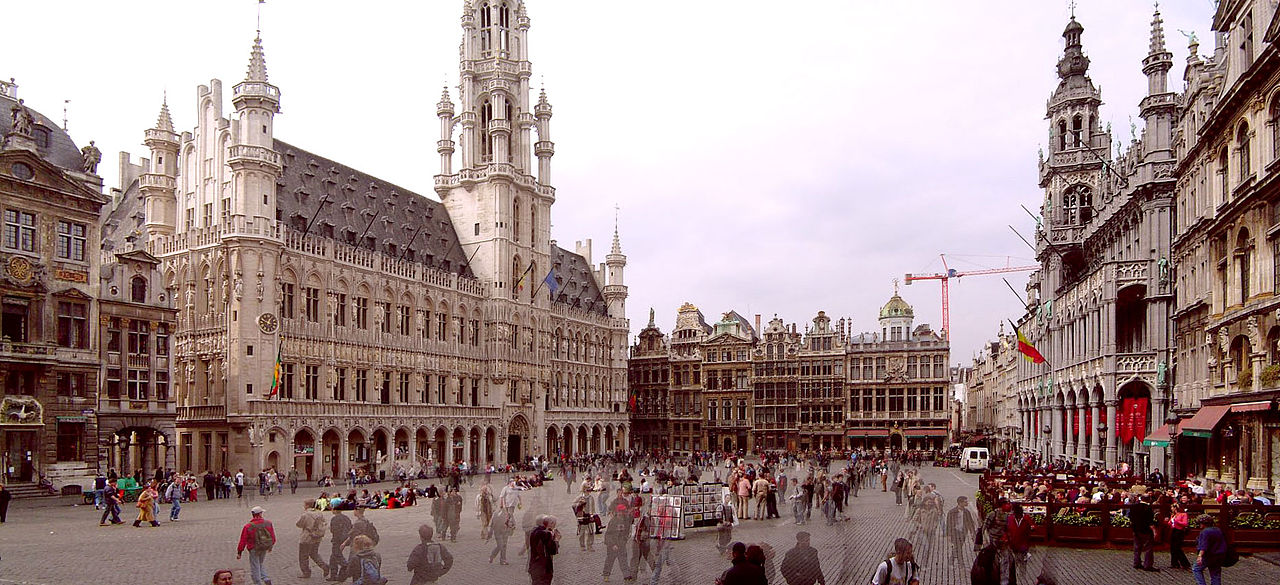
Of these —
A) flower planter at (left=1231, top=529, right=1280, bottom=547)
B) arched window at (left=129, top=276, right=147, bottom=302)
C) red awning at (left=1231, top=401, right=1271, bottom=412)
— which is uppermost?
arched window at (left=129, top=276, right=147, bottom=302)

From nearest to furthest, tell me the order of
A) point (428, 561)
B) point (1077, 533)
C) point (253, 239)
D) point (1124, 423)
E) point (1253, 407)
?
point (428, 561)
point (1077, 533)
point (1253, 407)
point (1124, 423)
point (253, 239)

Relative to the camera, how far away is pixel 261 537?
16344 mm

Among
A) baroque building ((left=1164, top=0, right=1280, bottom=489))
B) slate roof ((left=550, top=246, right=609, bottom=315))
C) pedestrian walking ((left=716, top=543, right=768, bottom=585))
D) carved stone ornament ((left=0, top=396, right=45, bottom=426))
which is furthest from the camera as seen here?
slate roof ((left=550, top=246, right=609, bottom=315))

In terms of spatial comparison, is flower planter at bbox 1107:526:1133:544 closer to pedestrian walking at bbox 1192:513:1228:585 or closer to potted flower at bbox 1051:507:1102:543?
potted flower at bbox 1051:507:1102:543

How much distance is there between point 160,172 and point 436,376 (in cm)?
2075

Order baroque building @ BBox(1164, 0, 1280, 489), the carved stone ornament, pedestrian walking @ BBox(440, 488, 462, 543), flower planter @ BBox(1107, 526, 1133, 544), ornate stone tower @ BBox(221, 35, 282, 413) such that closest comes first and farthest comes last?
flower planter @ BBox(1107, 526, 1133, 544), pedestrian walking @ BBox(440, 488, 462, 543), baroque building @ BBox(1164, 0, 1280, 489), the carved stone ornament, ornate stone tower @ BBox(221, 35, 282, 413)

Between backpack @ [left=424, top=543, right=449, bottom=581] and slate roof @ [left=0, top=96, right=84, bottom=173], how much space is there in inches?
1389

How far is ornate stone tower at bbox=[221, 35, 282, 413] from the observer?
52312 mm

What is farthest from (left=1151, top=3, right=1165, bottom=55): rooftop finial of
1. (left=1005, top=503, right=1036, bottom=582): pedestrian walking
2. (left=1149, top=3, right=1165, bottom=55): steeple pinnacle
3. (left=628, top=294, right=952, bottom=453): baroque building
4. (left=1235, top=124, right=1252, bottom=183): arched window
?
(left=628, top=294, right=952, bottom=453): baroque building

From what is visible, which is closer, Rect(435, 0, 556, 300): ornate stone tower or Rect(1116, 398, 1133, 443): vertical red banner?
Rect(1116, 398, 1133, 443): vertical red banner

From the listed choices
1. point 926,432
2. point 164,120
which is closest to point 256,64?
point 164,120

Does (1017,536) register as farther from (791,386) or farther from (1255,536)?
(791,386)

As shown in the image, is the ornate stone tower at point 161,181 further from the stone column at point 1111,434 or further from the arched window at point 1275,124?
the arched window at point 1275,124

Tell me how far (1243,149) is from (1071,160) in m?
29.0
